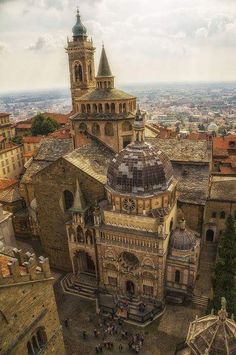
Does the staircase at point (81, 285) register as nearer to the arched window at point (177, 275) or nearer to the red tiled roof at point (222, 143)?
the arched window at point (177, 275)

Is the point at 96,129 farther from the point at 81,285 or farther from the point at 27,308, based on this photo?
the point at 27,308

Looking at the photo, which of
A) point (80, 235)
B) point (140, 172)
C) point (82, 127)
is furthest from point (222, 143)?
point (80, 235)

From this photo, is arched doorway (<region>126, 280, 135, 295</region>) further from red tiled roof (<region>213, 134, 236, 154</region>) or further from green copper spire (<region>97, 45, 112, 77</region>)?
red tiled roof (<region>213, 134, 236, 154</region>)

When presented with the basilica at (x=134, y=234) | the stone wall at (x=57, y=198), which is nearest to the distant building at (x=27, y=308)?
the basilica at (x=134, y=234)

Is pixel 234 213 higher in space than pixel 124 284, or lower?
higher

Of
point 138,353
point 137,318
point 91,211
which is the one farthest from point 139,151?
point 138,353

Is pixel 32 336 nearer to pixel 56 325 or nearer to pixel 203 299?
pixel 56 325

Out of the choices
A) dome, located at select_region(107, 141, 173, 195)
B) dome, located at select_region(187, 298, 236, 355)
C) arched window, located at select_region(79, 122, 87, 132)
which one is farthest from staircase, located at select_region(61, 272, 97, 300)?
dome, located at select_region(187, 298, 236, 355)

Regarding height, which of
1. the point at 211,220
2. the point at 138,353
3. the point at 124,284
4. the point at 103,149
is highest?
the point at 103,149
